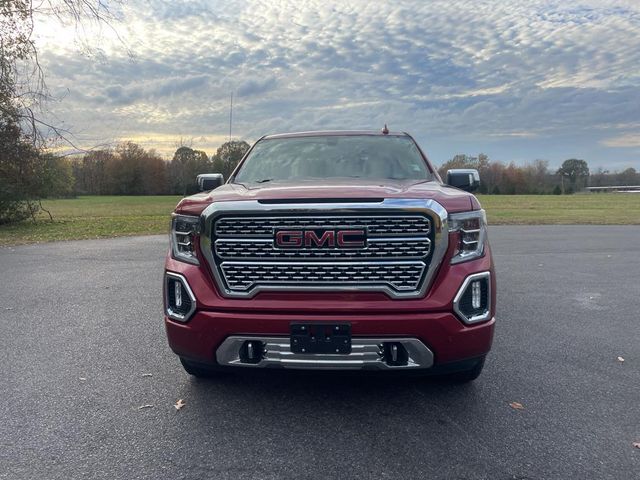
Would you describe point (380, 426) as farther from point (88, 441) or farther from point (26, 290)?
point (26, 290)

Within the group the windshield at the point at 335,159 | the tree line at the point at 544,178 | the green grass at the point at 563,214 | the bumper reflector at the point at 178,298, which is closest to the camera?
the bumper reflector at the point at 178,298

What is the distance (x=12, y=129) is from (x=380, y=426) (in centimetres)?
1828

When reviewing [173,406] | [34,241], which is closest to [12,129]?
[34,241]

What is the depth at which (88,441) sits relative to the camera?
9.45 ft

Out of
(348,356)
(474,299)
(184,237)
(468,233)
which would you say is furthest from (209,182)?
(474,299)

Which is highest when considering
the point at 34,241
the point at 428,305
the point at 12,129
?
the point at 12,129

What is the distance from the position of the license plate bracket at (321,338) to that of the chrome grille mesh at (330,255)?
0.75 ft

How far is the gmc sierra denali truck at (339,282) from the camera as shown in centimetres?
288

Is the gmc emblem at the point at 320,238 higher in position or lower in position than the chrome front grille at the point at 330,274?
higher

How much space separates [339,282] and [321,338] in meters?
0.34

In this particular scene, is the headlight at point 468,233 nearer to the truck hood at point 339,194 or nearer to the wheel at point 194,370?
the truck hood at point 339,194

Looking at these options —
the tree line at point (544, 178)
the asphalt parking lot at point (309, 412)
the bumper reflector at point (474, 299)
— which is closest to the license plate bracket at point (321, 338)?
the asphalt parking lot at point (309, 412)

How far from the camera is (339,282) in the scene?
9.67 ft

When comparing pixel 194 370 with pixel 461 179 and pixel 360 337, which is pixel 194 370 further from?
pixel 461 179
